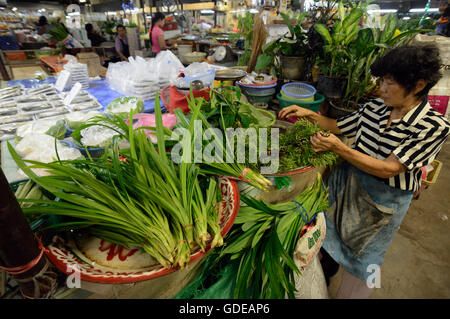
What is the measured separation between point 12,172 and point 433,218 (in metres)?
4.37

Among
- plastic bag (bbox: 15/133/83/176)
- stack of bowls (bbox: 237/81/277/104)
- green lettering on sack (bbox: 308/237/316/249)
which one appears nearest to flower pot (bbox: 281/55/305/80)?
stack of bowls (bbox: 237/81/277/104)

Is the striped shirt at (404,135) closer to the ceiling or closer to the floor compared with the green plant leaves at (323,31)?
closer to the floor

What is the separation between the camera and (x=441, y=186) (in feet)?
11.4

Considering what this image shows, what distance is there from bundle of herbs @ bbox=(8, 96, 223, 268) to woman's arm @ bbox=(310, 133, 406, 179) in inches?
28.8

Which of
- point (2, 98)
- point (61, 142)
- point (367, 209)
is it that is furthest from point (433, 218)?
point (2, 98)

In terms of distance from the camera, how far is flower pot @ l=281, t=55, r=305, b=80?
212 centimetres

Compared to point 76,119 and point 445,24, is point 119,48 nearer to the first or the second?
point 76,119

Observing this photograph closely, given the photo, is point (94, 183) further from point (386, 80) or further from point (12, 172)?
point (386, 80)

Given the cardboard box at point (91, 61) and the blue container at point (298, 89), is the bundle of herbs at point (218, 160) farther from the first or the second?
the cardboard box at point (91, 61)

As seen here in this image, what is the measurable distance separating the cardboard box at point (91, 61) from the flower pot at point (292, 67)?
9.38ft

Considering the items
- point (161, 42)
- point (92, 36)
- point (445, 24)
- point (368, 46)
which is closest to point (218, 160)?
point (368, 46)

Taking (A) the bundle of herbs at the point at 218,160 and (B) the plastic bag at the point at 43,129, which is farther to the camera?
(B) the plastic bag at the point at 43,129

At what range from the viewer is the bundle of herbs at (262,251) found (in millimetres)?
909
